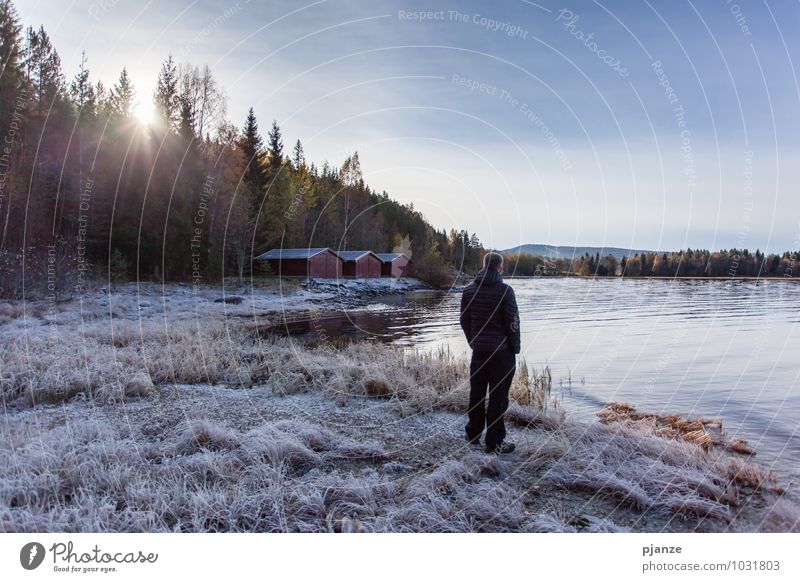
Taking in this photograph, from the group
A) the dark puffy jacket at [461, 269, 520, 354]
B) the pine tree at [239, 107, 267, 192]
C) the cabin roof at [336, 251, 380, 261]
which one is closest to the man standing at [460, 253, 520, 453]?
the dark puffy jacket at [461, 269, 520, 354]

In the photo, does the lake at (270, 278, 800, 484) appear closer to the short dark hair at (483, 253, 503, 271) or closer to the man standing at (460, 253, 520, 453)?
the man standing at (460, 253, 520, 453)

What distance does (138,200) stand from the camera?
1175 inches

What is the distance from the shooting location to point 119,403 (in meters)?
8.29

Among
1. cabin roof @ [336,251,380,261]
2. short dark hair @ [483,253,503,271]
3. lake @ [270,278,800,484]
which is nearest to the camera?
short dark hair @ [483,253,503,271]

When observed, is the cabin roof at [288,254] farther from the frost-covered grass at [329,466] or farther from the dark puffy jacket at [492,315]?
the dark puffy jacket at [492,315]

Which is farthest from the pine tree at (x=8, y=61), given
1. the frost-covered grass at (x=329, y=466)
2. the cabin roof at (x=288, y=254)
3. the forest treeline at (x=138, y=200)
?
the frost-covered grass at (x=329, y=466)

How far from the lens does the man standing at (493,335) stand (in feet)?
19.5

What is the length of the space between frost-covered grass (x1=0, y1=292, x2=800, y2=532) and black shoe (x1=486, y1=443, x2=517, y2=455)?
11 cm

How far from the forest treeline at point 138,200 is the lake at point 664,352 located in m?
4.29

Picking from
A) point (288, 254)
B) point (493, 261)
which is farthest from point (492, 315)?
point (288, 254)

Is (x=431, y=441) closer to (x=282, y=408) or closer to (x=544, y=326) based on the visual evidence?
(x=282, y=408)

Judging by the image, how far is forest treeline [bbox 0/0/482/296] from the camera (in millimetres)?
21391
